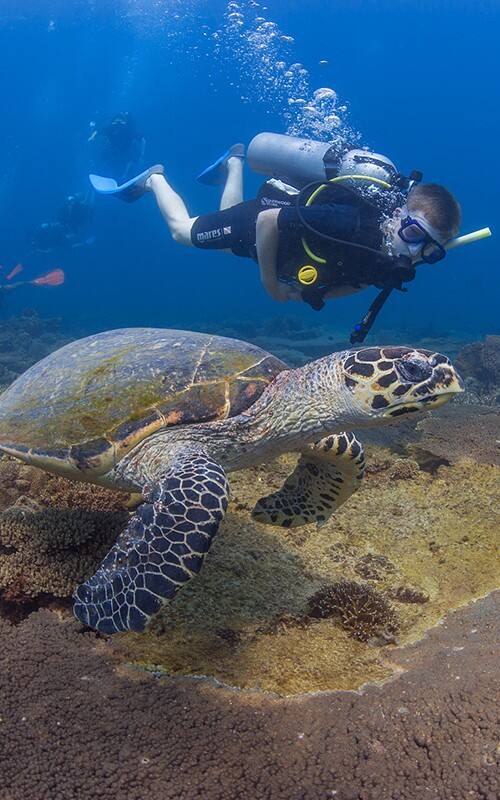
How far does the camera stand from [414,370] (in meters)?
2.83

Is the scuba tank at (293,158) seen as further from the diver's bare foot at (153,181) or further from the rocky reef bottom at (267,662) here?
the rocky reef bottom at (267,662)

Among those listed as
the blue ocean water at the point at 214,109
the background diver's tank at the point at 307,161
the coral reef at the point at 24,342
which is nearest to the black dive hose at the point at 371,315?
the background diver's tank at the point at 307,161

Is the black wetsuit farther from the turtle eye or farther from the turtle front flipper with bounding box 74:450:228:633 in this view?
the turtle front flipper with bounding box 74:450:228:633

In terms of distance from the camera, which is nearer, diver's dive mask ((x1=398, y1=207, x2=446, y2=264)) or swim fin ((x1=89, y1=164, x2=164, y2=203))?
diver's dive mask ((x1=398, y1=207, x2=446, y2=264))

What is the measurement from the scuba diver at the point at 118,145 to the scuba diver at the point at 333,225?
24287 mm

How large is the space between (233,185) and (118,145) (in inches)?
936

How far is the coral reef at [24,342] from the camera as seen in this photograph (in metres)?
14.2

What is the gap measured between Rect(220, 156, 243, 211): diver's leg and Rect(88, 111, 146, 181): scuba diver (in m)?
21.1

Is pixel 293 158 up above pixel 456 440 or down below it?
above

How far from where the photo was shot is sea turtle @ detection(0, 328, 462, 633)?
241 cm

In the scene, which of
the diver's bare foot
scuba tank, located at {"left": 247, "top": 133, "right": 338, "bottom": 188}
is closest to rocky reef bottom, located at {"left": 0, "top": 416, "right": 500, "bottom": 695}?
scuba tank, located at {"left": 247, "top": 133, "right": 338, "bottom": 188}

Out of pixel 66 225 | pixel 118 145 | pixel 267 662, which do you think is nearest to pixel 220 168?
pixel 267 662

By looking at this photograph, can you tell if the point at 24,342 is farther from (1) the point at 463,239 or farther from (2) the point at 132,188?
(1) the point at 463,239

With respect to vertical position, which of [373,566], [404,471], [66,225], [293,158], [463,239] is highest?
[463,239]
